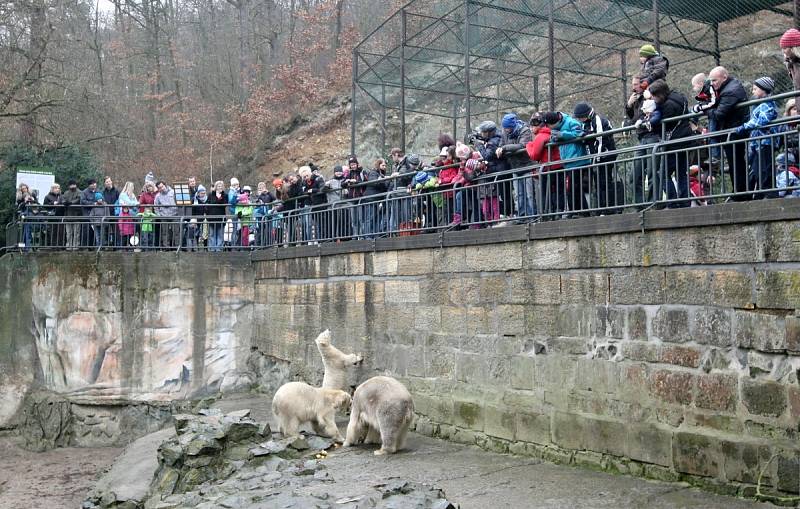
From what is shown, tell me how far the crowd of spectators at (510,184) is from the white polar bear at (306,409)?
274 centimetres

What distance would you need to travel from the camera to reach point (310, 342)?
49.5ft

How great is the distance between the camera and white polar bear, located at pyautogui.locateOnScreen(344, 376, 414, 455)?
32.8 feet

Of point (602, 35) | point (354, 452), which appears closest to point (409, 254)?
point (354, 452)

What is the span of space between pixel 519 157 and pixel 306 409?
173 inches

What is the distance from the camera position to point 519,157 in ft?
35.9

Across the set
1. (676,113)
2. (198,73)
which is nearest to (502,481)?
(676,113)

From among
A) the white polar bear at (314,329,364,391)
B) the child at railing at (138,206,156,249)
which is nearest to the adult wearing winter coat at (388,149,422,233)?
the white polar bear at (314,329,364,391)

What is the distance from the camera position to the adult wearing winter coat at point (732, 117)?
25.1ft

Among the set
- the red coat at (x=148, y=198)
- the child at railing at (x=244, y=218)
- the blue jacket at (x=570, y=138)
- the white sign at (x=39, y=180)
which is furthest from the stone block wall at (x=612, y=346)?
the white sign at (x=39, y=180)

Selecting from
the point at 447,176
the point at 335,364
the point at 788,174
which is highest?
the point at 447,176

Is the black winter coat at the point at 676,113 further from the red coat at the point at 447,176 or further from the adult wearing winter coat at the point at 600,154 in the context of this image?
the red coat at the point at 447,176

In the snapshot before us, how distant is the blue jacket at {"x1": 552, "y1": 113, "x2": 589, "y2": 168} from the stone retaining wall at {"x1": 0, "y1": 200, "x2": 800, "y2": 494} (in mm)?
981

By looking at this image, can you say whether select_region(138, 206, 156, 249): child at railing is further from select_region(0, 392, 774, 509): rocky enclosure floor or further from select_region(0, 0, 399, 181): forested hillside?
select_region(0, 0, 399, 181): forested hillside

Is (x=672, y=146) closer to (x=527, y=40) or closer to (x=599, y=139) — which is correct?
(x=599, y=139)
